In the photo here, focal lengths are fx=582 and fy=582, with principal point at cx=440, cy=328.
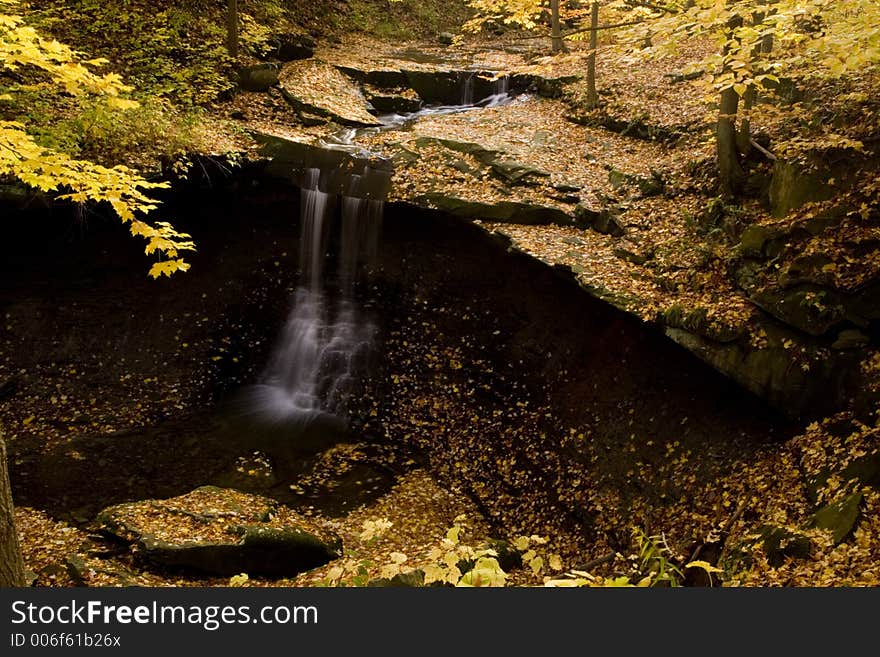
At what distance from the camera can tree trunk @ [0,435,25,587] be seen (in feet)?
12.5

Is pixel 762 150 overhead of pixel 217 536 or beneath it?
overhead

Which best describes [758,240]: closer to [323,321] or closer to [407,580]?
[407,580]

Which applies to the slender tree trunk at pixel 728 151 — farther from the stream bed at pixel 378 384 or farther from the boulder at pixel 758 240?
the stream bed at pixel 378 384

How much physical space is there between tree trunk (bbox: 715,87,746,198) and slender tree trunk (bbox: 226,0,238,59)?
10.9 m

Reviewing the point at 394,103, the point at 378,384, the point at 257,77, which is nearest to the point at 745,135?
the point at 378,384

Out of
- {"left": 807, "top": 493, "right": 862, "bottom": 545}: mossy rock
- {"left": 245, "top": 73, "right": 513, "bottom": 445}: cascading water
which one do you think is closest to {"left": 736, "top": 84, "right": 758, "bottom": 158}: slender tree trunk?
{"left": 807, "top": 493, "right": 862, "bottom": 545}: mossy rock

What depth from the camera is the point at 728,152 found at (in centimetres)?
955

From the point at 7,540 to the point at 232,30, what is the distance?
522 inches

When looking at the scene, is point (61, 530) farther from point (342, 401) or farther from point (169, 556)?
point (342, 401)

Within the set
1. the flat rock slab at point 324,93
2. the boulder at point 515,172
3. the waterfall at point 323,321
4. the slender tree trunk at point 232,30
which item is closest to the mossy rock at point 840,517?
the boulder at point 515,172

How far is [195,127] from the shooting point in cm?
1178

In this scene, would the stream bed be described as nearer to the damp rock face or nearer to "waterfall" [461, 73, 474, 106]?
the damp rock face

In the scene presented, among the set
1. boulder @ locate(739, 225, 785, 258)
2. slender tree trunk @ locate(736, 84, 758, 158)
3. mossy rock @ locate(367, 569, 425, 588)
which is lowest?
mossy rock @ locate(367, 569, 425, 588)

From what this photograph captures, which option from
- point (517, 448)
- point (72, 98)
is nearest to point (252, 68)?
point (72, 98)
